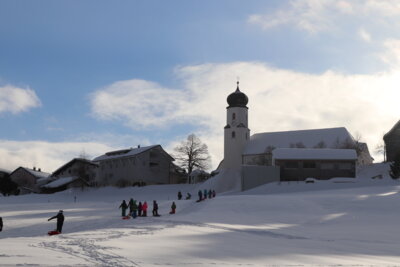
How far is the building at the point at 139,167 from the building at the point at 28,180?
14987 millimetres

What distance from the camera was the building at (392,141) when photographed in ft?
262

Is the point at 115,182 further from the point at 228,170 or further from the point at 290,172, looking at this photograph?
the point at 290,172

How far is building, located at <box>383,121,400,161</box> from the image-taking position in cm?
7988

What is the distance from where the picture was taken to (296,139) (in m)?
80.1

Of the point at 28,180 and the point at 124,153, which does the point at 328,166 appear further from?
the point at 28,180

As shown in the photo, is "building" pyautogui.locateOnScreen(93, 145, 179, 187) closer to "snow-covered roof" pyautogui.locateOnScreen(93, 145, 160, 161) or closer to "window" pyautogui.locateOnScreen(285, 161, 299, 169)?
"snow-covered roof" pyautogui.locateOnScreen(93, 145, 160, 161)

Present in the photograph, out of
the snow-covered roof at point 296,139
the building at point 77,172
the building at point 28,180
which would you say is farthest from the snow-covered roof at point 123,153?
the snow-covered roof at point 296,139

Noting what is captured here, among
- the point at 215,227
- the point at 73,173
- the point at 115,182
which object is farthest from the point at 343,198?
the point at 73,173

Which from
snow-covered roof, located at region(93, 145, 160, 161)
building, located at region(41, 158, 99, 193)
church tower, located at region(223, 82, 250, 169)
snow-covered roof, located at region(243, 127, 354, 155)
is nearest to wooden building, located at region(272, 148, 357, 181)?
snow-covered roof, located at region(243, 127, 354, 155)

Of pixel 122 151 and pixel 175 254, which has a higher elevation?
pixel 122 151

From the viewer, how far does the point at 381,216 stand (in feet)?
89.0

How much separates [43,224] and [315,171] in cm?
4354

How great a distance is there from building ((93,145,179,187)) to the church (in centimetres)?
1301

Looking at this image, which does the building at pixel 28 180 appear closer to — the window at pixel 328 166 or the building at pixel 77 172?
the building at pixel 77 172
